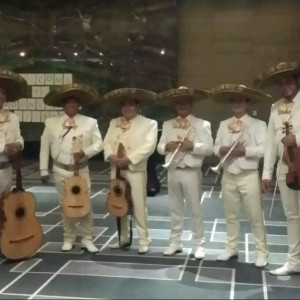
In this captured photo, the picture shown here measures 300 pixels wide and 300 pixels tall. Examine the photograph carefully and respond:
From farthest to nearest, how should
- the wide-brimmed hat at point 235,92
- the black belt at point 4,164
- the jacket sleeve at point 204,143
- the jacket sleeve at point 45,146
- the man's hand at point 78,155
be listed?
the jacket sleeve at point 45,146
the man's hand at point 78,155
the black belt at point 4,164
the jacket sleeve at point 204,143
the wide-brimmed hat at point 235,92

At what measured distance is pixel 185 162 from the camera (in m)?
4.68

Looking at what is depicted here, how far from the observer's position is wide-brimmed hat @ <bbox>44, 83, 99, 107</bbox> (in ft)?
15.8

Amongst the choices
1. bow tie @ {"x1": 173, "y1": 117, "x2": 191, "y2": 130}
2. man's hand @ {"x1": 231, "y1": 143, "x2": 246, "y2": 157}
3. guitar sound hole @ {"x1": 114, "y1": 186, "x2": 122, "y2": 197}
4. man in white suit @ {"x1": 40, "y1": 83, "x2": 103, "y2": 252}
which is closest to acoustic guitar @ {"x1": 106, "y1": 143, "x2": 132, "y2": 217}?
guitar sound hole @ {"x1": 114, "y1": 186, "x2": 122, "y2": 197}

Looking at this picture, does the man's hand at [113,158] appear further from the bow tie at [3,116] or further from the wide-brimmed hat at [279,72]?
the wide-brimmed hat at [279,72]

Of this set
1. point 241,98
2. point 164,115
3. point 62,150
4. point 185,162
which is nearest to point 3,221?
point 62,150

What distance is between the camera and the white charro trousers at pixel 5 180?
4.75 m

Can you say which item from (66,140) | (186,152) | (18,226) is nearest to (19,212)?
(18,226)

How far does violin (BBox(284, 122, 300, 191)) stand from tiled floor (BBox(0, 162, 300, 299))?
28.5 inches

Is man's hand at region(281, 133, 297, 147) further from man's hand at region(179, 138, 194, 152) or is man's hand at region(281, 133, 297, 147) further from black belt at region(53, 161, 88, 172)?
black belt at region(53, 161, 88, 172)

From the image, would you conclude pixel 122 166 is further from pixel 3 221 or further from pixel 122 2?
pixel 122 2

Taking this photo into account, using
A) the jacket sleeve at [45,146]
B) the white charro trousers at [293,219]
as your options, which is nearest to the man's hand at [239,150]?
the white charro trousers at [293,219]

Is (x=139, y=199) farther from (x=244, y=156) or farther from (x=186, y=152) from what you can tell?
(x=244, y=156)

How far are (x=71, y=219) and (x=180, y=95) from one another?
1446mm

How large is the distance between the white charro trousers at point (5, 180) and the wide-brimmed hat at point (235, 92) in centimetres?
183
